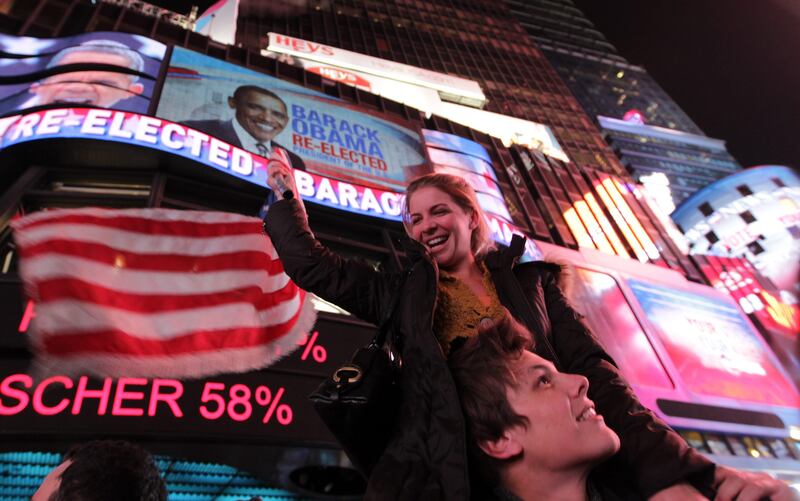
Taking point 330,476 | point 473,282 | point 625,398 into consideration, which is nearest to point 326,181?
point 330,476

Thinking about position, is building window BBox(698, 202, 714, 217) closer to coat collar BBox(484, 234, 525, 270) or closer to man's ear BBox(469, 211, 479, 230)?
man's ear BBox(469, 211, 479, 230)

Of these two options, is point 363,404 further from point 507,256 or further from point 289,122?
point 289,122

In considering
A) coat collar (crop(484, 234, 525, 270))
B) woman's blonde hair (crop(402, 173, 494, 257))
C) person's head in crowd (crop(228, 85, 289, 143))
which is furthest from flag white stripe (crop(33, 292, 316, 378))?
person's head in crowd (crop(228, 85, 289, 143))

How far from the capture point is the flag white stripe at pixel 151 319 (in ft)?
13.2

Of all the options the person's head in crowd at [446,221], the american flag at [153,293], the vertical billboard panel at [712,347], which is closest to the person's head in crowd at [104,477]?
the american flag at [153,293]

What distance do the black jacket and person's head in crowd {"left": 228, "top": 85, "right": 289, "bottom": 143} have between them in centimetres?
985

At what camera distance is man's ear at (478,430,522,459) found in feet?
6.39

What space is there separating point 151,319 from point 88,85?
7864 millimetres

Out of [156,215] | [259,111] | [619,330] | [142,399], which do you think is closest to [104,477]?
[156,215]

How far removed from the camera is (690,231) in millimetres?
35625

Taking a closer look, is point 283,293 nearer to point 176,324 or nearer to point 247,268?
point 247,268

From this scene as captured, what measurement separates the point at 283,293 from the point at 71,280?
2304mm

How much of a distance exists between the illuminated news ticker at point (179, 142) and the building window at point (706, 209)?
32253 millimetres

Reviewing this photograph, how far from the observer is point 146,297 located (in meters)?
4.84
